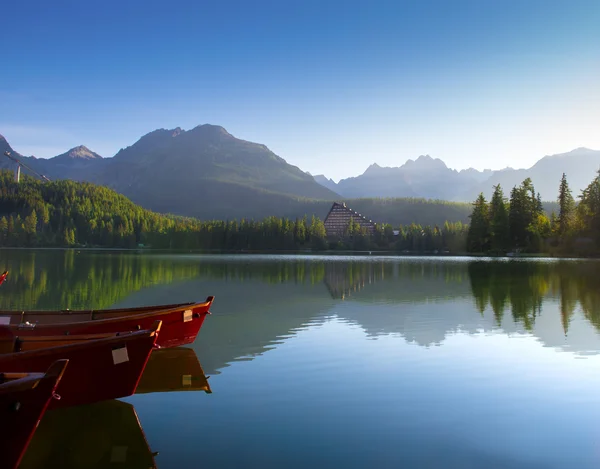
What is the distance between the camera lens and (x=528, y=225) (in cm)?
10762

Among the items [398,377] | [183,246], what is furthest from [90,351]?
[183,246]

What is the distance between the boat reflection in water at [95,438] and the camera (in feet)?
29.4

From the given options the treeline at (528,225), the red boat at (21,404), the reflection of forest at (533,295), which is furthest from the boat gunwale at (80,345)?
the treeline at (528,225)

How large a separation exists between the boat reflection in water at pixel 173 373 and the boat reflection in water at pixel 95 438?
0.10ft

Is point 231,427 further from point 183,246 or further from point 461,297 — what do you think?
point 183,246

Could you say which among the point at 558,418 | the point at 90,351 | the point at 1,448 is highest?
the point at 90,351

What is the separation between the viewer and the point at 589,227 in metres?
90.9

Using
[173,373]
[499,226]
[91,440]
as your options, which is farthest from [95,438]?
[499,226]

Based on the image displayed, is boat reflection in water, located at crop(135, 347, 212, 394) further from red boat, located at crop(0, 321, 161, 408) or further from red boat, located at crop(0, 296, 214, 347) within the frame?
red boat, located at crop(0, 321, 161, 408)

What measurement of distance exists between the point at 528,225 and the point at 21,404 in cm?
11330

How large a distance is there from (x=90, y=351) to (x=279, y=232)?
16744 centimetres

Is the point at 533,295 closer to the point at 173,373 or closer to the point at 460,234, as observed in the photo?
the point at 173,373

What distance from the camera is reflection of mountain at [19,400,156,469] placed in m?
8.95

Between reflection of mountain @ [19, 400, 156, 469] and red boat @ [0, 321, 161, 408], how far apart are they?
382 mm
